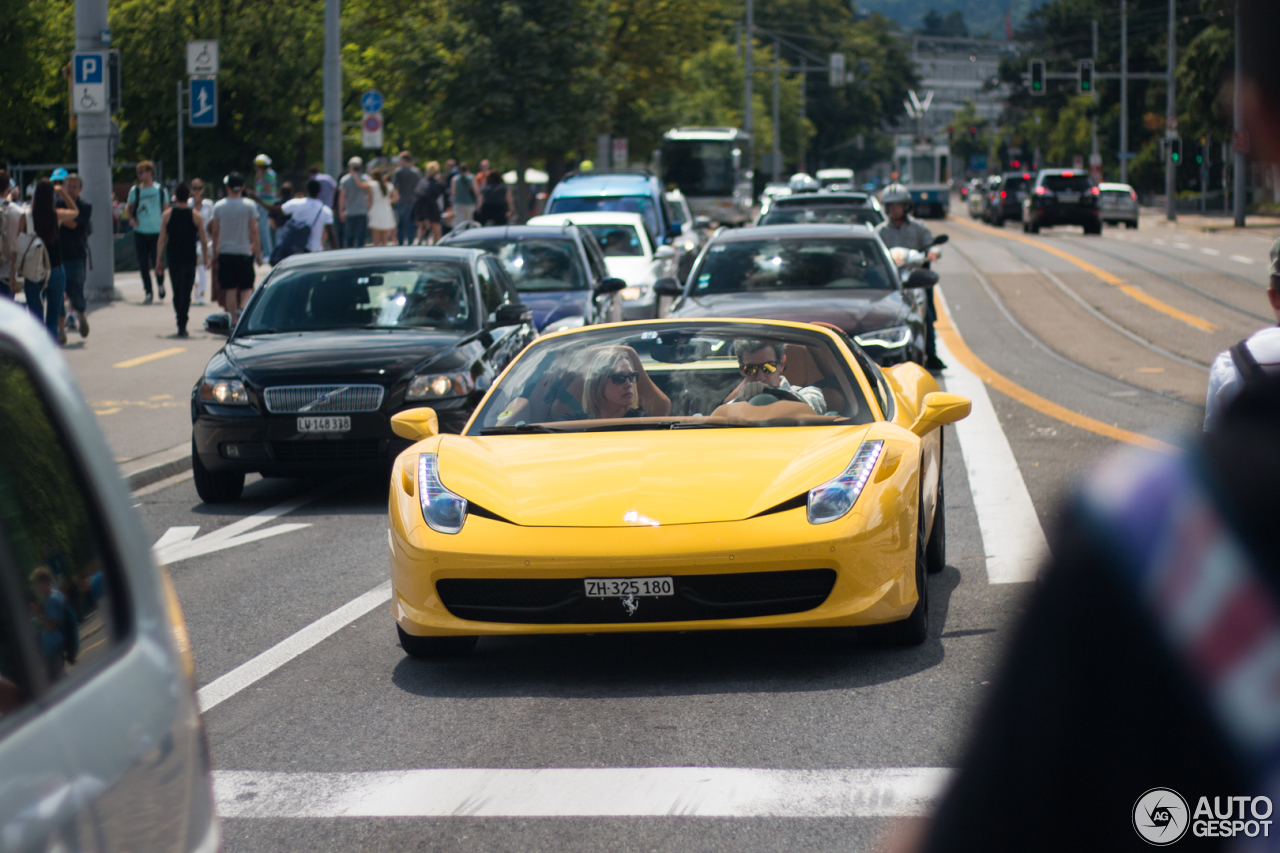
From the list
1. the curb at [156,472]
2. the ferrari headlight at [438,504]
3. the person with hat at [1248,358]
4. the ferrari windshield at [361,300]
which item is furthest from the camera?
the ferrari windshield at [361,300]

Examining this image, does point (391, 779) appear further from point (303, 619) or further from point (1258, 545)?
point (1258, 545)

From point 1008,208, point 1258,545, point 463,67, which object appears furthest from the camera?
point 1008,208

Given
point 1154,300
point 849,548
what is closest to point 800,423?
point 849,548

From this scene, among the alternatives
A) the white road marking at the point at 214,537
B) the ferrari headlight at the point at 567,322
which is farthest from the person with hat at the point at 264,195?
the white road marking at the point at 214,537

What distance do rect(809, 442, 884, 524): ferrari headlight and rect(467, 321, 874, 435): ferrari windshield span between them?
2.15 feet

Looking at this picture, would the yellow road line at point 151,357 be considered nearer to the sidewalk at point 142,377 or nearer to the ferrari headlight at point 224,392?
the sidewalk at point 142,377

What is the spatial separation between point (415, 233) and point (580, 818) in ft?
88.3

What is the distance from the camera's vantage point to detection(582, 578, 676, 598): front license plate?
19.3 ft

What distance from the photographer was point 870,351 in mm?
12945

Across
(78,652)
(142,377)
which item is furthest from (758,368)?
(142,377)

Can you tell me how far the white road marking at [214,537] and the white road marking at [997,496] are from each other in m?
3.96

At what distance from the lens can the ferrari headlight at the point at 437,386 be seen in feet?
35.1

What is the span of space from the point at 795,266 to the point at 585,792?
1018cm

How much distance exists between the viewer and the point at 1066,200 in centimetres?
5028
